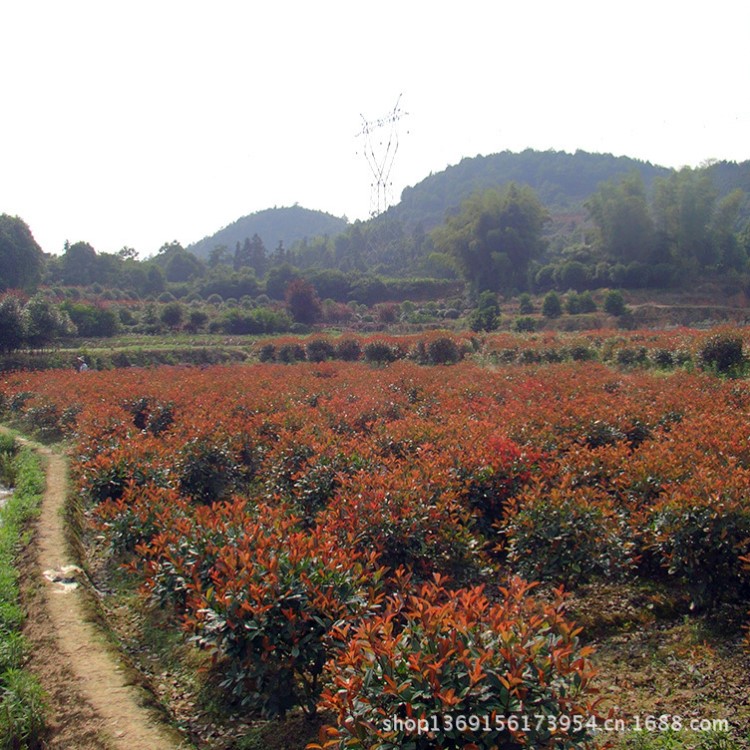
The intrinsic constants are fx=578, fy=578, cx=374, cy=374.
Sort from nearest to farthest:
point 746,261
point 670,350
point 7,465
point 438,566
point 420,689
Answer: point 420,689
point 438,566
point 7,465
point 670,350
point 746,261

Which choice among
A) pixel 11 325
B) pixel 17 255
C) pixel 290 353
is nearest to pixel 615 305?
pixel 290 353

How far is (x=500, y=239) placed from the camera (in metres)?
42.7

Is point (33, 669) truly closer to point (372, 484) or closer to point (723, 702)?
point (372, 484)

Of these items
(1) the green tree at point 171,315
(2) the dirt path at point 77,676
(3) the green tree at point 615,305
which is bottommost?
(2) the dirt path at point 77,676

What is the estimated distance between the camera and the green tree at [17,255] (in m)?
32.1

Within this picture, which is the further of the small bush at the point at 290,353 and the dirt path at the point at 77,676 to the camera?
the small bush at the point at 290,353

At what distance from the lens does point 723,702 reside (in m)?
3.15

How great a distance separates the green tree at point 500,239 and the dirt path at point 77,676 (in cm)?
4018

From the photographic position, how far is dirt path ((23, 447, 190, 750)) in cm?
319

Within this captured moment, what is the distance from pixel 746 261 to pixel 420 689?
151 ft

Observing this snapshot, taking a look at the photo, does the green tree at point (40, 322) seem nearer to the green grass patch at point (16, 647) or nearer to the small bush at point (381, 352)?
the small bush at point (381, 352)

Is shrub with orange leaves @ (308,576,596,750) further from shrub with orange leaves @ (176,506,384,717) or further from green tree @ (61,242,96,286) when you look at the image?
green tree @ (61,242,96,286)

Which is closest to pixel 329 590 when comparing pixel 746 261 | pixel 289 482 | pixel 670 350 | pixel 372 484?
pixel 372 484

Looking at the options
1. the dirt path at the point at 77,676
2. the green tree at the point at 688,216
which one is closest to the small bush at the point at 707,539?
the dirt path at the point at 77,676
